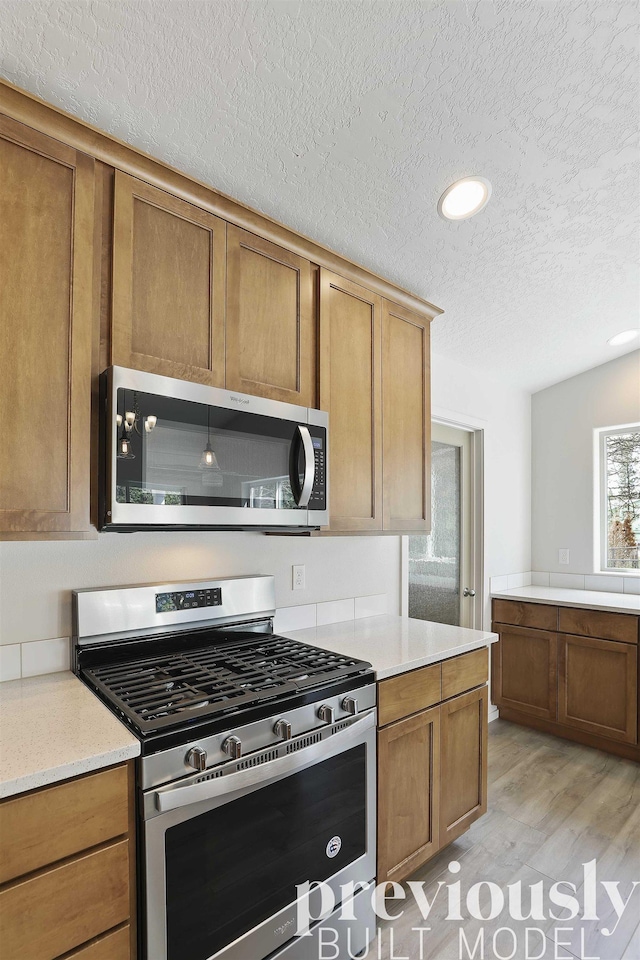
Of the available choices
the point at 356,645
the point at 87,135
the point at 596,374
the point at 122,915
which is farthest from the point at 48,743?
the point at 596,374

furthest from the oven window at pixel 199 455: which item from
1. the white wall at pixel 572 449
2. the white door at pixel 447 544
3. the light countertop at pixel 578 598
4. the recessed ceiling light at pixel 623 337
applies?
the white wall at pixel 572 449

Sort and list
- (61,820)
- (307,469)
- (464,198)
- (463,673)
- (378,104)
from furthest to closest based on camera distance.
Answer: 1. (463,673)
2. (464,198)
3. (307,469)
4. (378,104)
5. (61,820)

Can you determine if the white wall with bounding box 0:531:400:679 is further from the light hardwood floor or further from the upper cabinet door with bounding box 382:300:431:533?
the light hardwood floor

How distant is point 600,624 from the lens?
317 cm

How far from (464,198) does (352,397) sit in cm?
83

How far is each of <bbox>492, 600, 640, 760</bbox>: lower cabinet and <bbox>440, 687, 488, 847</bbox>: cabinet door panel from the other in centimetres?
130

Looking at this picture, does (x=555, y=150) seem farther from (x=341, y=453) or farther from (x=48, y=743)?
(x=48, y=743)

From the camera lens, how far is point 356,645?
2.07m

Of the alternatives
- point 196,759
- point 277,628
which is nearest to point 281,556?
point 277,628

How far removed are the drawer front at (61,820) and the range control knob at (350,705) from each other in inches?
26.6

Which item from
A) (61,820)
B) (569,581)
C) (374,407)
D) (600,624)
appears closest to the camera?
(61,820)

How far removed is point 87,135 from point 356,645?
1866 mm

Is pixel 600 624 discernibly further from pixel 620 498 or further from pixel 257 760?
pixel 257 760

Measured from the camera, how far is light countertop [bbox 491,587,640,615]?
3137mm
